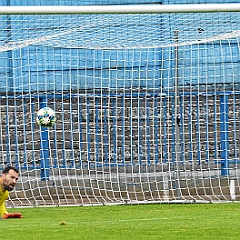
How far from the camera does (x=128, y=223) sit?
9.34 meters

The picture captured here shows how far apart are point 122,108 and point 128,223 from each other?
5570mm

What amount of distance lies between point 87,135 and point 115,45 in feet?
6.13

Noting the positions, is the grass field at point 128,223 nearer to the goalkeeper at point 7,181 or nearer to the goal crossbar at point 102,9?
the goalkeeper at point 7,181

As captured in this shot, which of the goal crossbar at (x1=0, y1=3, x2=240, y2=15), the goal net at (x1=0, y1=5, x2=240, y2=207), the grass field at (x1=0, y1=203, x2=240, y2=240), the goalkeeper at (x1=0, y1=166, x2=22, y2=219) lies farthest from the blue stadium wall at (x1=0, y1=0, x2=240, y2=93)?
the goalkeeper at (x1=0, y1=166, x2=22, y2=219)

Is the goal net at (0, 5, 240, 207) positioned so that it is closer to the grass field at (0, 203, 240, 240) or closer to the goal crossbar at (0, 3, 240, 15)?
the grass field at (0, 203, 240, 240)

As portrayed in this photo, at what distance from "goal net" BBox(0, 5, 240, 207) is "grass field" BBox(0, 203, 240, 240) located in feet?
4.44

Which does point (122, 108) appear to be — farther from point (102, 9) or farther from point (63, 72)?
point (102, 9)

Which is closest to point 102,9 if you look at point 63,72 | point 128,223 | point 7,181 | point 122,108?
point 7,181

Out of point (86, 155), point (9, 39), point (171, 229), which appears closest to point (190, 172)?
point (86, 155)

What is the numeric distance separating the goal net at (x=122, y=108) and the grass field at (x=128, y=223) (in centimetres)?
135

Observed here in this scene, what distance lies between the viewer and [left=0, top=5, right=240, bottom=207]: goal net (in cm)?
1356

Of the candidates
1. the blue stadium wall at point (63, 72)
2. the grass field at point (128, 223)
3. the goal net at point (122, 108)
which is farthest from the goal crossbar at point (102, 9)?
the blue stadium wall at point (63, 72)

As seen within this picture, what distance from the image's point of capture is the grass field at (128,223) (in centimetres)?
802

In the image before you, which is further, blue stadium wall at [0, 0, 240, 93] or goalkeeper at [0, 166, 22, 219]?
blue stadium wall at [0, 0, 240, 93]
